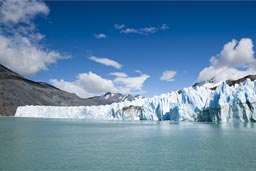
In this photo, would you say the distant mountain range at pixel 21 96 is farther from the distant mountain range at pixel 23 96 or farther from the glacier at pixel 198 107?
the glacier at pixel 198 107

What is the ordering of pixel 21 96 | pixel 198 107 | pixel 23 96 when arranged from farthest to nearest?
1. pixel 23 96
2. pixel 21 96
3. pixel 198 107

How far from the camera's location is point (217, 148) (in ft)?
53.4

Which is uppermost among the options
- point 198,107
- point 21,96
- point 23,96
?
point 23,96

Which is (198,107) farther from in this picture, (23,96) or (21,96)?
(23,96)

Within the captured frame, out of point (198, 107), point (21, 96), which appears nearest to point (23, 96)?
point (21, 96)

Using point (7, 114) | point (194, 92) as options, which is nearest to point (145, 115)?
point (194, 92)

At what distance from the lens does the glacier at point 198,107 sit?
46438 mm

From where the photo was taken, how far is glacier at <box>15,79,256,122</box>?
46438mm

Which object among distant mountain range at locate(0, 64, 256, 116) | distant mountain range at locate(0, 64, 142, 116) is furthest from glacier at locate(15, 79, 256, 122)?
distant mountain range at locate(0, 64, 142, 116)

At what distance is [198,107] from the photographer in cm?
5656

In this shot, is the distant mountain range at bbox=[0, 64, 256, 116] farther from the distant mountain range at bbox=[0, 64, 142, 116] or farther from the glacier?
the glacier

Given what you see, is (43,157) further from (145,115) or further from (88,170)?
(145,115)

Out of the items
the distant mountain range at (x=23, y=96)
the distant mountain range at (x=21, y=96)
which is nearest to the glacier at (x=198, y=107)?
the distant mountain range at (x=23, y=96)

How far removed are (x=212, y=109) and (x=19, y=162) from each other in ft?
147
